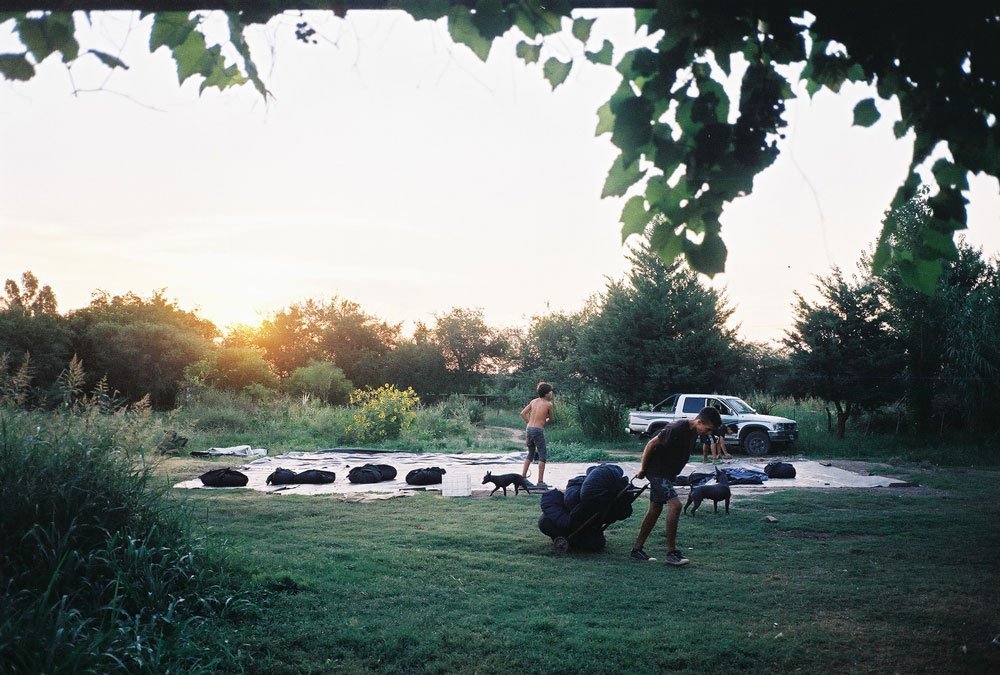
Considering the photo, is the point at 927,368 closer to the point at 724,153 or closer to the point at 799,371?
the point at 799,371

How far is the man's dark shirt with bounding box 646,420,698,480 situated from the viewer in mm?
7145

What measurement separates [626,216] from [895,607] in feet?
14.9

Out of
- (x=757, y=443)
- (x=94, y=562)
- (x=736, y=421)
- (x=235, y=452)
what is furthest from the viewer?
(x=736, y=421)

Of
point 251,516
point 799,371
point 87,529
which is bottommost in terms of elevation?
point 251,516

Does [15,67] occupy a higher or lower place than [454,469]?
higher

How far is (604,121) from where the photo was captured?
3.05 metres

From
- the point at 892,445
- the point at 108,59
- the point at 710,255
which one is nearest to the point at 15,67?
the point at 108,59

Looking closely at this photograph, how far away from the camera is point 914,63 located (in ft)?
9.07

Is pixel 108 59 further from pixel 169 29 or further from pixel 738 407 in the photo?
pixel 738 407

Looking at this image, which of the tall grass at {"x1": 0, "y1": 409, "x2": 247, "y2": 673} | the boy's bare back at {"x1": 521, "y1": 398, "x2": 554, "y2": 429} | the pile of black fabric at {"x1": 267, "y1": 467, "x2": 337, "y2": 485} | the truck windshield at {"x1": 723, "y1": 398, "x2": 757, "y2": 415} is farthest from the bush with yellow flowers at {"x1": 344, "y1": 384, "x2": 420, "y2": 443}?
the tall grass at {"x1": 0, "y1": 409, "x2": 247, "y2": 673}

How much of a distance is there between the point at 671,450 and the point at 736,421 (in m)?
13.2

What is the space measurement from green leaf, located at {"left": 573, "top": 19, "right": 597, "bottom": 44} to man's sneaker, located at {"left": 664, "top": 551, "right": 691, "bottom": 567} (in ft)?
18.0

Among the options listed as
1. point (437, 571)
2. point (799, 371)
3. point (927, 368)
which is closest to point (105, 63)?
point (437, 571)

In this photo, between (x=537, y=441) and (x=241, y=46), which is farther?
(x=537, y=441)
